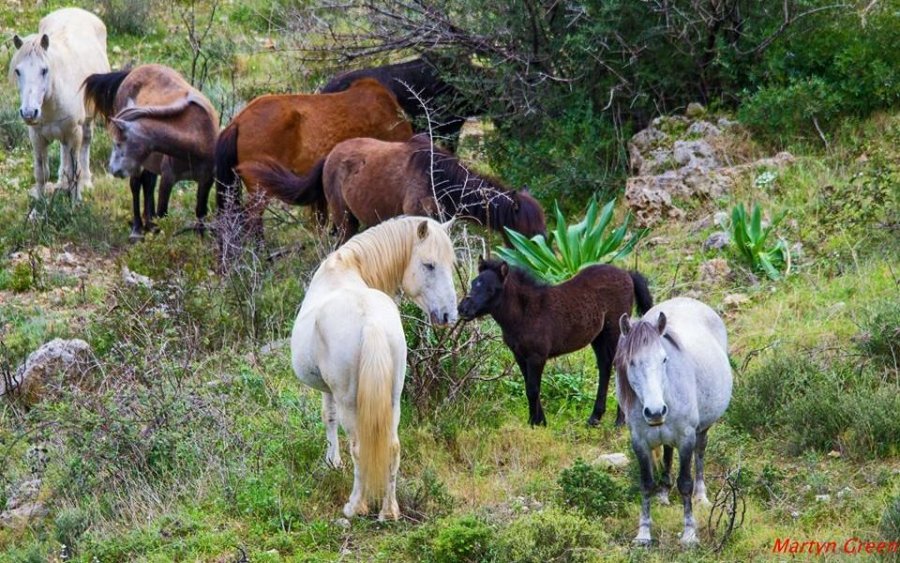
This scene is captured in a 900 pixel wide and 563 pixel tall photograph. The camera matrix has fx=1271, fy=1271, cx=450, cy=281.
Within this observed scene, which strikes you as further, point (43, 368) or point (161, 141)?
point (161, 141)

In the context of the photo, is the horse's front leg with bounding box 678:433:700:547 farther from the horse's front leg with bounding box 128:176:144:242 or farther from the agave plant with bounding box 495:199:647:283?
the horse's front leg with bounding box 128:176:144:242

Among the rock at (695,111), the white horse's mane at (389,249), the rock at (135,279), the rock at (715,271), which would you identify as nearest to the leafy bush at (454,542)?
the white horse's mane at (389,249)

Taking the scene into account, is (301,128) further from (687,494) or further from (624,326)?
(687,494)

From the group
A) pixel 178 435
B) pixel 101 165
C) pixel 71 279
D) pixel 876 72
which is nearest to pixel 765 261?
pixel 876 72

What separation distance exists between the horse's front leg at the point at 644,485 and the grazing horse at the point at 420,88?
698 centimetres

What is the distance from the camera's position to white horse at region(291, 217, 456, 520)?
20.7ft

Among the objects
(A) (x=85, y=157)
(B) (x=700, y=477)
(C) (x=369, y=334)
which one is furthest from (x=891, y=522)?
(A) (x=85, y=157)

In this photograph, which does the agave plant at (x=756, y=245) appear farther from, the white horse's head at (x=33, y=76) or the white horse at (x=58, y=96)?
the white horse's head at (x=33, y=76)

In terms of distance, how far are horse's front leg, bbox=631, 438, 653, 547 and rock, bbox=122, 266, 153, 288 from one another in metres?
5.06

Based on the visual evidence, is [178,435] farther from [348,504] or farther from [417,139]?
[417,139]

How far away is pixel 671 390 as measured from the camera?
6.07 meters

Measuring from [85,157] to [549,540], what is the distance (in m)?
9.33

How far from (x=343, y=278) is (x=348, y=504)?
1213 mm

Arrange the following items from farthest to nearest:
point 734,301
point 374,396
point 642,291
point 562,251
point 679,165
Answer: point 679,165 < point 562,251 < point 734,301 < point 642,291 < point 374,396
